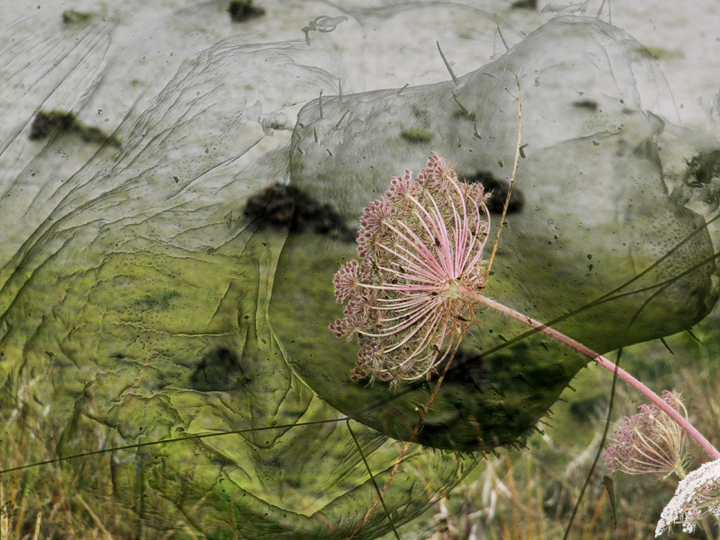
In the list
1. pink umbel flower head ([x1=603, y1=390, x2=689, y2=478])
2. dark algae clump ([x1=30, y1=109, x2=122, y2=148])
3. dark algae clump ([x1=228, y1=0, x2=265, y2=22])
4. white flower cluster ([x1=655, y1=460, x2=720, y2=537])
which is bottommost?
pink umbel flower head ([x1=603, y1=390, x2=689, y2=478])

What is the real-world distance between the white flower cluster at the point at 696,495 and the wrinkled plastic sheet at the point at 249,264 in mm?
270

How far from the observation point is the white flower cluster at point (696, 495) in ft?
2.58

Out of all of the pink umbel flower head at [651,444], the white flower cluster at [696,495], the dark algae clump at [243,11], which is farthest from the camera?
the dark algae clump at [243,11]

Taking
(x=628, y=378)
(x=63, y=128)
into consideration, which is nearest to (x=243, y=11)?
(x=63, y=128)

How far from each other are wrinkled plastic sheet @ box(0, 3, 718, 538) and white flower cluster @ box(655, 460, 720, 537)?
10.6 inches

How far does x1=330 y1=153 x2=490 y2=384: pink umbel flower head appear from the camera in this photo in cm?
87

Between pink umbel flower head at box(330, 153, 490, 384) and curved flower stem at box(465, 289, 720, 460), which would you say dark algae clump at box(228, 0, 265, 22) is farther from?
curved flower stem at box(465, 289, 720, 460)

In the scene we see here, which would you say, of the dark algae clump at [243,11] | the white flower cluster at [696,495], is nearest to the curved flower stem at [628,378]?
the white flower cluster at [696,495]

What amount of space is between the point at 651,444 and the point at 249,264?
2.89ft

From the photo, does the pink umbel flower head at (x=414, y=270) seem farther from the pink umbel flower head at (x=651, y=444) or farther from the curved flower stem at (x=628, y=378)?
the pink umbel flower head at (x=651, y=444)

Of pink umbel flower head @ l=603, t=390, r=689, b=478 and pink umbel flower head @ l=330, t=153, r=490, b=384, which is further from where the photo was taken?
pink umbel flower head @ l=603, t=390, r=689, b=478

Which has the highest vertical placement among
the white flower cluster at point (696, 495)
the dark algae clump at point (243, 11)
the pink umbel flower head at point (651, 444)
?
the dark algae clump at point (243, 11)

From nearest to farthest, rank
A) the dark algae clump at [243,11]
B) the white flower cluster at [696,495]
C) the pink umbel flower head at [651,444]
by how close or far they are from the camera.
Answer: the white flower cluster at [696,495] → the pink umbel flower head at [651,444] → the dark algae clump at [243,11]

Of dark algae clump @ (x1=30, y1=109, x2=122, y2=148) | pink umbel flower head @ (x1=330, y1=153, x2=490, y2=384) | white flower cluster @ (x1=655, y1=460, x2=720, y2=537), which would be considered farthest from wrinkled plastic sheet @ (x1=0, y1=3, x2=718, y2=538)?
white flower cluster @ (x1=655, y1=460, x2=720, y2=537)
